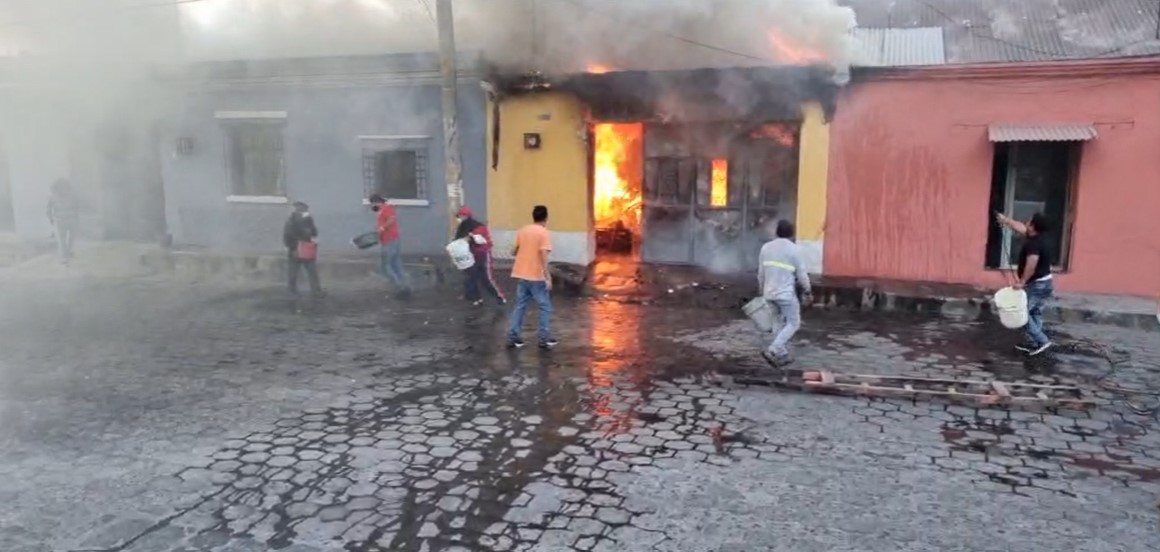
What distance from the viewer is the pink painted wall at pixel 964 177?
9578mm

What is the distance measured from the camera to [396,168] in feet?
42.0

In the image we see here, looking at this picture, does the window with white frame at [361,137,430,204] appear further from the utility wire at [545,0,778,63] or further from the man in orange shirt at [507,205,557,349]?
the man in orange shirt at [507,205,557,349]

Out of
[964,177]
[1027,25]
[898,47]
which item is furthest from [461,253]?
[1027,25]

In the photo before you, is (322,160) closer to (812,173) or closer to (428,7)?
(428,7)

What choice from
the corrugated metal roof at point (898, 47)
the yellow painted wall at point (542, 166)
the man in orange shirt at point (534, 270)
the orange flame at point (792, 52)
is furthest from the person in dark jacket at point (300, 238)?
the corrugated metal roof at point (898, 47)

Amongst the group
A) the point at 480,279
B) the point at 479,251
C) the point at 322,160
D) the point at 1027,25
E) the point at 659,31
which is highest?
the point at 1027,25

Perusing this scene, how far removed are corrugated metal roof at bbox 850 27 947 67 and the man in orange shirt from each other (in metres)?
5.36

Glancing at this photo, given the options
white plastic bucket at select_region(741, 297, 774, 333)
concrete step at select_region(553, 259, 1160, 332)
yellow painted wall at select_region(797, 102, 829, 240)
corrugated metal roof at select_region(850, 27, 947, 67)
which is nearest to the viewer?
white plastic bucket at select_region(741, 297, 774, 333)

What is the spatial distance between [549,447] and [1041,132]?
7788 mm

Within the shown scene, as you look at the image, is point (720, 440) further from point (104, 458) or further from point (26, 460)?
point (26, 460)

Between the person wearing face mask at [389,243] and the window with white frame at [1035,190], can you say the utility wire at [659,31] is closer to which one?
the window with white frame at [1035,190]

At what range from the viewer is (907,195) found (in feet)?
34.3

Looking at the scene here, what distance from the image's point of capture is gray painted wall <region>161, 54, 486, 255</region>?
12328 mm

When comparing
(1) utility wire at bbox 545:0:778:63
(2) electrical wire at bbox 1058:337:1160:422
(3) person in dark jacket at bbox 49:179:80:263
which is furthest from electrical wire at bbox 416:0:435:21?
(2) electrical wire at bbox 1058:337:1160:422
